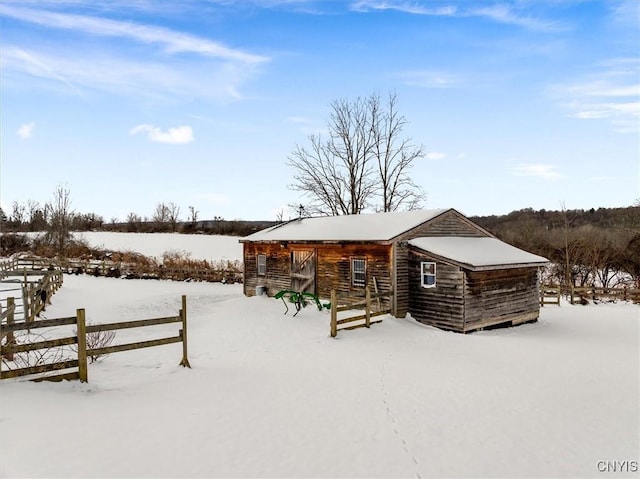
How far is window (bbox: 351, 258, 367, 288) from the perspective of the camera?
57.9 feet

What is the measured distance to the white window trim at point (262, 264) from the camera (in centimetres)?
2277

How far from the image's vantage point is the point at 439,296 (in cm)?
1573

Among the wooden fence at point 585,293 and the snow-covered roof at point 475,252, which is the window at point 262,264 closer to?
the snow-covered roof at point 475,252

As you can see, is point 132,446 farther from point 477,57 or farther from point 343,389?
point 477,57

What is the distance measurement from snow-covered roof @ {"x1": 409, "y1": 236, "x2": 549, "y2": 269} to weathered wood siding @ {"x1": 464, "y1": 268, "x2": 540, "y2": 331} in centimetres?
52

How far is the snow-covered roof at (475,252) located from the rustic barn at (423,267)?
4 centimetres

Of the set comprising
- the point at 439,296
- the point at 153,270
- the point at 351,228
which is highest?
the point at 351,228

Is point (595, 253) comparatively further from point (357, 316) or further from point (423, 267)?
point (357, 316)

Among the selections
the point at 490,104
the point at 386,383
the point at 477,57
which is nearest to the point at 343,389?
the point at 386,383

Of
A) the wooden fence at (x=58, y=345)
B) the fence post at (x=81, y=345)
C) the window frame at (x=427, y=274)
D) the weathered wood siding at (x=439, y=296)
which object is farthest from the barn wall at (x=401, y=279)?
the fence post at (x=81, y=345)

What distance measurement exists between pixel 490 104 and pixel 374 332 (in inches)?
596

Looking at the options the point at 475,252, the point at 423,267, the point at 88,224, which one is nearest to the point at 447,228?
the point at 475,252

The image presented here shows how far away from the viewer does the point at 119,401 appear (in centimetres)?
695

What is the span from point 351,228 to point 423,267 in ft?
14.2
